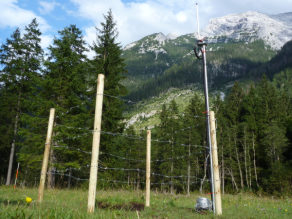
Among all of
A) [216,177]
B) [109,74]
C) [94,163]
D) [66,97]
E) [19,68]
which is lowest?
[216,177]

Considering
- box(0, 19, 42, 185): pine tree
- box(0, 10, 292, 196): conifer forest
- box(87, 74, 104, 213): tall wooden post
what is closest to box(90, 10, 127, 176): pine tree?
box(0, 10, 292, 196): conifer forest

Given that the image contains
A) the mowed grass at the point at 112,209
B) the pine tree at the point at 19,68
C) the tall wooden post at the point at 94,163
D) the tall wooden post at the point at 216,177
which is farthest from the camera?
the pine tree at the point at 19,68

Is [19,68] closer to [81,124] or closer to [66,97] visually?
[66,97]

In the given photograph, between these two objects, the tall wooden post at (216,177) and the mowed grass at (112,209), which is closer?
the mowed grass at (112,209)

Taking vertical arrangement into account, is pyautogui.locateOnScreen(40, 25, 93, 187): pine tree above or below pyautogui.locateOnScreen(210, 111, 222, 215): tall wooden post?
above

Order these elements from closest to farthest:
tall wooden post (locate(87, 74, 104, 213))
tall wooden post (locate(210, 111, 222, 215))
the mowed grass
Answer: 1. the mowed grass
2. tall wooden post (locate(87, 74, 104, 213))
3. tall wooden post (locate(210, 111, 222, 215))

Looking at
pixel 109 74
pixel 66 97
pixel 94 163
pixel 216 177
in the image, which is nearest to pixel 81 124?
pixel 66 97

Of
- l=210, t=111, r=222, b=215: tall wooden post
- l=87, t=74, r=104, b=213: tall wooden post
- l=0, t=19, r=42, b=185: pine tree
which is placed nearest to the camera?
l=87, t=74, r=104, b=213: tall wooden post

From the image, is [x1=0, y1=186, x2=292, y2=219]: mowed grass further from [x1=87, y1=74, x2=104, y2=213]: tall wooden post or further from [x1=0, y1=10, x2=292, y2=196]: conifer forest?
[x1=0, y1=10, x2=292, y2=196]: conifer forest

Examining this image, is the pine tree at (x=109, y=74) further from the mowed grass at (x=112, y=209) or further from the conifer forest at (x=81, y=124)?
the mowed grass at (x=112, y=209)

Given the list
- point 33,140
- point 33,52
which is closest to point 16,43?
point 33,52

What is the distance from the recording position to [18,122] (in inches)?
789

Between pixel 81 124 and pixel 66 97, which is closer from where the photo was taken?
pixel 81 124

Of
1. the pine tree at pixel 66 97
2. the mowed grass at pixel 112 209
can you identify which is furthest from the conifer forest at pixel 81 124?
the mowed grass at pixel 112 209
